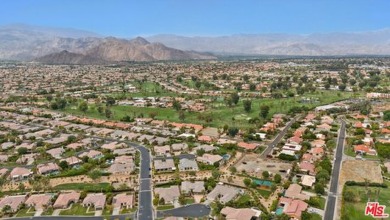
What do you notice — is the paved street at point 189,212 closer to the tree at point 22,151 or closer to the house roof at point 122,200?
the house roof at point 122,200

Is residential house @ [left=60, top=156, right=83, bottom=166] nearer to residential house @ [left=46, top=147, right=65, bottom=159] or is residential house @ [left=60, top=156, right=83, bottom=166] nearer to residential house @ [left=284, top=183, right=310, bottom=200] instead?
residential house @ [left=46, top=147, right=65, bottom=159]

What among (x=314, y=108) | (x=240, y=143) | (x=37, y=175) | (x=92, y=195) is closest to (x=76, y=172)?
(x=37, y=175)

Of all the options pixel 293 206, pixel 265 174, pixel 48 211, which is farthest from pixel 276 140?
pixel 48 211

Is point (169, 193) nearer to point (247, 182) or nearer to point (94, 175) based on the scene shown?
point (247, 182)

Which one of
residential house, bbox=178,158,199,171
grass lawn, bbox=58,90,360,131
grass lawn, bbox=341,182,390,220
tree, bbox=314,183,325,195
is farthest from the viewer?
grass lawn, bbox=58,90,360,131

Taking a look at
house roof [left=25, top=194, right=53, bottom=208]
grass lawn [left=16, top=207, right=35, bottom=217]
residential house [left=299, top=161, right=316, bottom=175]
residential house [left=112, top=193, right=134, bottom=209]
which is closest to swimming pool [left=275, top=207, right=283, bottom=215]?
residential house [left=299, top=161, right=316, bottom=175]

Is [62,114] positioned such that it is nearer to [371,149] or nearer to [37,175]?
[37,175]
